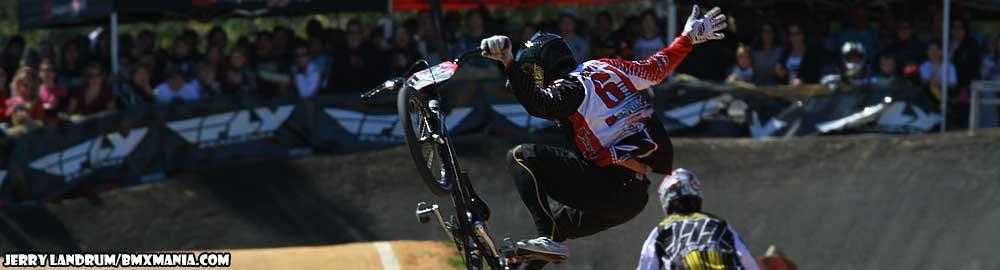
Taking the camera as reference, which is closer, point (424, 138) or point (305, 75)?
point (424, 138)

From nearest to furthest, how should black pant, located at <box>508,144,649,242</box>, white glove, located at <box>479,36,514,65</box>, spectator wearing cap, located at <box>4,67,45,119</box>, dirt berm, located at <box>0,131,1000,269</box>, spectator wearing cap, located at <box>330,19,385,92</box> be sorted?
1. white glove, located at <box>479,36,514,65</box>
2. black pant, located at <box>508,144,649,242</box>
3. dirt berm, located at <box>0,131,1000,269</box>
4. spectator wearing cap, located at <box>4,67,45,119</box>
5. spectator wearing cap, located at <box>330,19,385,92</box>

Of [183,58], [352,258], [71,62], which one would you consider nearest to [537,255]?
[352,258]

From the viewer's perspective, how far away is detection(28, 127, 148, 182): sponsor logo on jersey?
14625mm

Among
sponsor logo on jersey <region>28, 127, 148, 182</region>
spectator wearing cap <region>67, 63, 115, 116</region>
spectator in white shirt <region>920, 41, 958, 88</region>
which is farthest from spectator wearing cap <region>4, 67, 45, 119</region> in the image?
spectator in white shirt <region>920, 41, 958, 88</region>

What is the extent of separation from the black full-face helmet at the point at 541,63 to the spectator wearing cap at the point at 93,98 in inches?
294

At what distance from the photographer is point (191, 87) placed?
15734mm

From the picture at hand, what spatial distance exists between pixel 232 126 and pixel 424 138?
22.0 ft

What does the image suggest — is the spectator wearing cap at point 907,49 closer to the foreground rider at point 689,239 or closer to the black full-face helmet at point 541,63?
the black full-face helmet at point 541,63

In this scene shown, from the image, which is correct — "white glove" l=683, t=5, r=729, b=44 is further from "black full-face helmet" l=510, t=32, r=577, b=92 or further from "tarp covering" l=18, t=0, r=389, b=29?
"tarp covering" l=18, t=0, r=389, b=29

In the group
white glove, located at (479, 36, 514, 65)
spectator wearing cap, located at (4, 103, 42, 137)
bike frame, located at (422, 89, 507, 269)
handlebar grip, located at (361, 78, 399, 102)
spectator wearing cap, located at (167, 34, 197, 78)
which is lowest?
spectator wearing cap, located at (4, 103, 42, 137)

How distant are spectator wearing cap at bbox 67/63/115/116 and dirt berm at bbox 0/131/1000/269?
102 centimetres

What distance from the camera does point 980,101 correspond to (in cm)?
1488

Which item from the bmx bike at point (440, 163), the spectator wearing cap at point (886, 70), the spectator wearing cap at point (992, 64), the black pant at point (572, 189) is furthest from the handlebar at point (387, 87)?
the spectator wearing cap at point (992, 64)

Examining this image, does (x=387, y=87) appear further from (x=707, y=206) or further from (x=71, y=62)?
(x=71, y=62)
